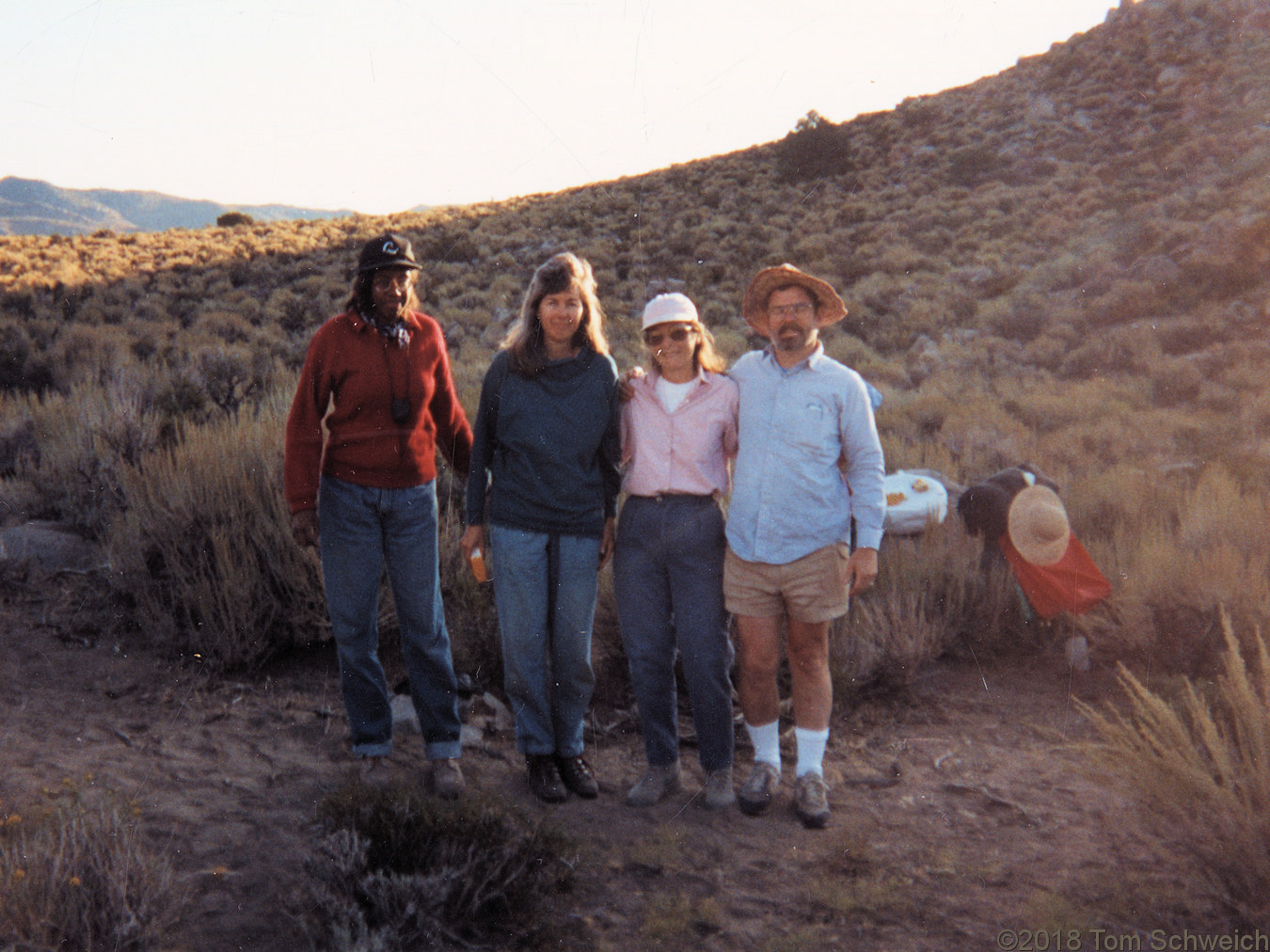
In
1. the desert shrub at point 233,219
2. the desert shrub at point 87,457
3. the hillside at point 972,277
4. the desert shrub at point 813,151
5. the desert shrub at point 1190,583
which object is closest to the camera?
the desert shrub at point 1190,583

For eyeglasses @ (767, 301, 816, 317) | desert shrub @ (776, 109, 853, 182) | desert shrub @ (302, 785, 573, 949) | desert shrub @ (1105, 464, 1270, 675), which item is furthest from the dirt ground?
desert shrub @ (776, 109, 853, 182)

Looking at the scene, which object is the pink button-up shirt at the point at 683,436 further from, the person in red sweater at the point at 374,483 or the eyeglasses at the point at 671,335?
the person in red sweater at the point at 374,483

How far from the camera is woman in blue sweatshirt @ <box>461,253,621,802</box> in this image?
12.3 ft

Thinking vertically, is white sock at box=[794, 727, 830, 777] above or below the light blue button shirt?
below

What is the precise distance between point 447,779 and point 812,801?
1.54 m

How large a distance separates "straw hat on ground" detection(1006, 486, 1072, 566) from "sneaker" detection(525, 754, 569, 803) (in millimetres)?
3321

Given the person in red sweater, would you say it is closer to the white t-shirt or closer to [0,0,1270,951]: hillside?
[0,0,1270,951]: hillside

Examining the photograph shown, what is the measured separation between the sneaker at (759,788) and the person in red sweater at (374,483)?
4.03 feet

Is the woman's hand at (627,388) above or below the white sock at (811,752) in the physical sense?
above

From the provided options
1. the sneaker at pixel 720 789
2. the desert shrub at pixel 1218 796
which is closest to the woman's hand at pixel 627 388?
the sneaker at pixel 720 789

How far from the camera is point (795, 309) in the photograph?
12.2 ft

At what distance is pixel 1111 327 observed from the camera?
1518 centimetres

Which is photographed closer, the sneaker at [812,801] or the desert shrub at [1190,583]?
the sneaker at [812,801]

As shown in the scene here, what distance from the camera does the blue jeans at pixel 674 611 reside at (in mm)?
3779
